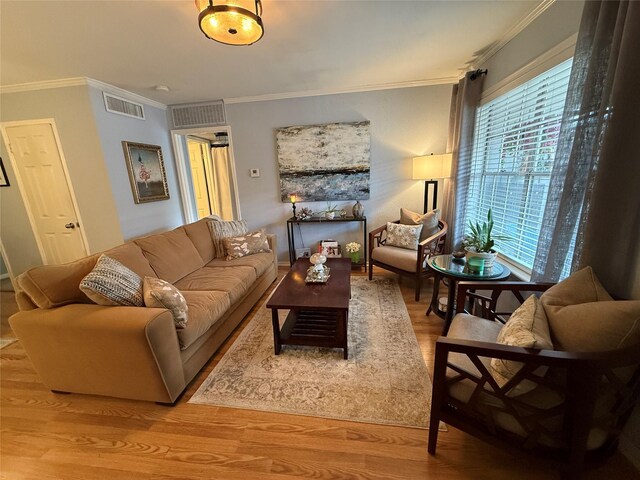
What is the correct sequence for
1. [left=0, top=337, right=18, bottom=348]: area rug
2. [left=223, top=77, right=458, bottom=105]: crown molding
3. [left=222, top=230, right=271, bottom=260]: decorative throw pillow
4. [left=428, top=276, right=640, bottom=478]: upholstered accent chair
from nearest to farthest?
[left=428, top=276, right=640, bottom=478]: upholstered accent chair
[left=0, top=337, right=18, bottom=348]: area rug
[left=222, top=230, right=271, bottom=260]: decorative throw pillow
[left=223, top=77, right=458, bottom=105]: crown molding

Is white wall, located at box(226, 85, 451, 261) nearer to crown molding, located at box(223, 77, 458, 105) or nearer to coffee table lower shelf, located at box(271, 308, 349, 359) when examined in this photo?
crown molding, located at box(223, 77, 458, 105)

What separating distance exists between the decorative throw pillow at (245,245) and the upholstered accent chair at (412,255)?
4.38ft

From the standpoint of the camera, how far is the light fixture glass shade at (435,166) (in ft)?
9.97

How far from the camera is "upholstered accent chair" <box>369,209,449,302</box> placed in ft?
8.77

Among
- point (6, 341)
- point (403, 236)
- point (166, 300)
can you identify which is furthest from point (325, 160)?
point (6, 341)

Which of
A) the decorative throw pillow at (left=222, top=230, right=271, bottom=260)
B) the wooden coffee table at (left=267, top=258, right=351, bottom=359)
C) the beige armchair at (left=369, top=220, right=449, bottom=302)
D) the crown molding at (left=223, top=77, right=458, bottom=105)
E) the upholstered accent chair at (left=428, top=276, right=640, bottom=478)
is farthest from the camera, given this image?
the crown molding at (left=223, top=77, right=458, bottom=105)

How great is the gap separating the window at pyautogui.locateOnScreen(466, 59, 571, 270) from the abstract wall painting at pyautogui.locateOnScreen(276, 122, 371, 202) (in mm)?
1390

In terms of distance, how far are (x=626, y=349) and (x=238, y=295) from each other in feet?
7.45

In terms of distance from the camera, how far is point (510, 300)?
85.0 inches

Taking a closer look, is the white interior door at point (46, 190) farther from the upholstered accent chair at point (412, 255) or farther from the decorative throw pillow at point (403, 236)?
the decorative throw pillow at point (403, 236)

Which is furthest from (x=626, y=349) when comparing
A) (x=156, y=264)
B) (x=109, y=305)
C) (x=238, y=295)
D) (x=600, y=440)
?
(x=156, y=264)

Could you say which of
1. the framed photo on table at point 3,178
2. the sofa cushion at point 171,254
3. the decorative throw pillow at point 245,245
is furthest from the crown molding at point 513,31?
the framed photo on table at point 3,178

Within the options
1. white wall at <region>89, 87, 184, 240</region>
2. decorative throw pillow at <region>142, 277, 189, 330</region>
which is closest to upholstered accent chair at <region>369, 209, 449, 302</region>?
decorative throw pillow at <region>142, 277, 189, 330</region>

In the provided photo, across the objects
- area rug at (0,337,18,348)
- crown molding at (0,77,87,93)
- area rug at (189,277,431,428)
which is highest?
crown molding at (0,77,87,93)
